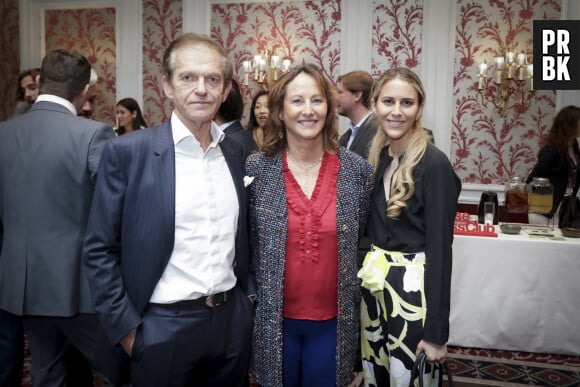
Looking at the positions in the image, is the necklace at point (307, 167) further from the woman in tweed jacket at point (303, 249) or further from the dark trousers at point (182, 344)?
the dark trousers at point (182, 344)

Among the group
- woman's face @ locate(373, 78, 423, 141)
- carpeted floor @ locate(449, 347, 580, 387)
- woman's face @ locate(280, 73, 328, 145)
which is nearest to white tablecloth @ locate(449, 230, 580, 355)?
carpeted floor @ locate(449, 347, 580, 387)

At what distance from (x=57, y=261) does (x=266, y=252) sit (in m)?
0.86

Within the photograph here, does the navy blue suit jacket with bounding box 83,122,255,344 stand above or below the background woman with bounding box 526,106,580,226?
below

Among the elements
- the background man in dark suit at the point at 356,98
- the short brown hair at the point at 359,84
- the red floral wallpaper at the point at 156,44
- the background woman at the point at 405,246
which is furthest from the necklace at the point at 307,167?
the red floral wallpaper at the point at 156,44

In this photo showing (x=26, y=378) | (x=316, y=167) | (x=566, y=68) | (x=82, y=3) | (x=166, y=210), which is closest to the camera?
(x=166, y=210)

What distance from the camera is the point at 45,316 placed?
2.08 metres

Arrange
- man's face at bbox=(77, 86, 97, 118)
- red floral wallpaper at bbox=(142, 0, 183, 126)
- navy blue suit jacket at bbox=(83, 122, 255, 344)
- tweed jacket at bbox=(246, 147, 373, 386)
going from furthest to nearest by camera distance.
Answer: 1. red floral wallpaper at bbox=(142, 0, 183, 126)
2. man's face at bbox=(77, 86, 97, 118)
3. tweed jacket at bbox=(246, 147, 373, 386)
4. navy blue suit jacket at bbox=(83, 122, 255, 344)

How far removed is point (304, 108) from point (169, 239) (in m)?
0.64

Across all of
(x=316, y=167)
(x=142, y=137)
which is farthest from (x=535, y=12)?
(x=142, y=137)

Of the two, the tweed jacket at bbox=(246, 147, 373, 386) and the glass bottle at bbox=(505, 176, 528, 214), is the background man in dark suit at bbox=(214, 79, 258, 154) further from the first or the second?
the glass bottle at bbox=(505, 176, 528, 214)

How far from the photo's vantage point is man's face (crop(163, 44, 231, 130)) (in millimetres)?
1576

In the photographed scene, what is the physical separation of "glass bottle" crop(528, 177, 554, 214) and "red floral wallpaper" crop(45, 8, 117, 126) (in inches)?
194

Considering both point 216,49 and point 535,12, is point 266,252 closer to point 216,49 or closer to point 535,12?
point 216,49

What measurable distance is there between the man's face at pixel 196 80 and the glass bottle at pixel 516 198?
8.31 ft
